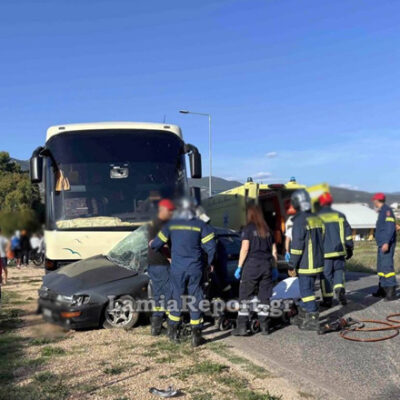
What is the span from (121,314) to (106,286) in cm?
99

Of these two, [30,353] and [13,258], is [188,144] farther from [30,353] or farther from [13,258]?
[13,258]

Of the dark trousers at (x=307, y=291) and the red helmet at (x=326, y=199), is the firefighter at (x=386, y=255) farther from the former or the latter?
the red helmet at (x=326, y=199)

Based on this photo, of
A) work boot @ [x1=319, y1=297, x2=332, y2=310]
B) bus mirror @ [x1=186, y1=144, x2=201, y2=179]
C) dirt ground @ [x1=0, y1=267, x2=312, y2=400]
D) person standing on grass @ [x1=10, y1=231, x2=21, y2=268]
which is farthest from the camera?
work boot @ [x1=319, y1=297, x2=332, y2=310]

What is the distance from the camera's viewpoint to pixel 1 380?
4324mm

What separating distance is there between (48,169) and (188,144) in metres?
2.65

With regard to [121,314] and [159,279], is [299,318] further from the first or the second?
[121,314]

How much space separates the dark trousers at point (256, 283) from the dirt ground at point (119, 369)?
2.33ft

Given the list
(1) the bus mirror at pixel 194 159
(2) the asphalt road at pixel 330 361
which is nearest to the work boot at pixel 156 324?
(2) the asphalt road at pixel 330 361

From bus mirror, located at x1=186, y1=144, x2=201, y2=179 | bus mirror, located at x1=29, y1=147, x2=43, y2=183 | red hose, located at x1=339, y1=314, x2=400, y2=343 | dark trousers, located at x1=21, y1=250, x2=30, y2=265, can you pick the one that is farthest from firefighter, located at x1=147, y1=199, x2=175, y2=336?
dark trousers, located at x1=21, y1=250, x2=30, y2=265

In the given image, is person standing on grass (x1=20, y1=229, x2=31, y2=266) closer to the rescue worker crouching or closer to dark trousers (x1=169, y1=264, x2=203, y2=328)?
dark trousers (x1=169, y1=264, x2=203, y2=328)

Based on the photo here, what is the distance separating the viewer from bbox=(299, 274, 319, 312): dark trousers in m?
5.60

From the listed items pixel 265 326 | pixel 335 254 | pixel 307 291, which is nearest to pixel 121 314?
pixel 265 326

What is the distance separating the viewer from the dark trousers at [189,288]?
523cm

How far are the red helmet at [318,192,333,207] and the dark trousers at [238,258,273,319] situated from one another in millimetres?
4009
